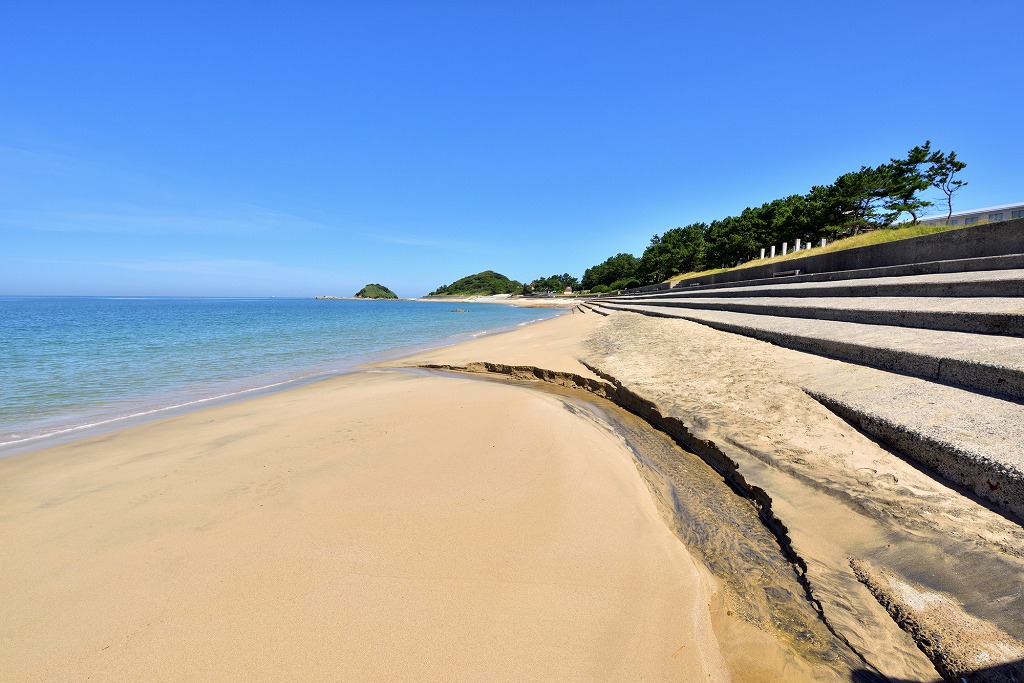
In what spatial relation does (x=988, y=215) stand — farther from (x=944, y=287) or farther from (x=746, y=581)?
A: (x=746, y=581)

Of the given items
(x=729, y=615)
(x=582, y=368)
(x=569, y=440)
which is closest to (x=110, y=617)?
(x=729, y=615)

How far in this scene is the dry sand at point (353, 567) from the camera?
1.84 metres

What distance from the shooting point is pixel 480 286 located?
Result: 178 metres

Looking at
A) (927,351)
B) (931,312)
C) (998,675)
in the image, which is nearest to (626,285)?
(931,312)

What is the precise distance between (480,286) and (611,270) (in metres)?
87.1

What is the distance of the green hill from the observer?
16312cm

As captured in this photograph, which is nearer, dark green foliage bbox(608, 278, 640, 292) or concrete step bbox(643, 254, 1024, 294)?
concrete step bbox(643, 254, 1024, 294)

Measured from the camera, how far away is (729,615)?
78.3 inches

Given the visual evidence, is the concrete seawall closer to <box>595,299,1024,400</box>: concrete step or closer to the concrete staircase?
the concrete staircase

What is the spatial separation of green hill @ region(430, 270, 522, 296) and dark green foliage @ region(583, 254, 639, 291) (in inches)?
1898

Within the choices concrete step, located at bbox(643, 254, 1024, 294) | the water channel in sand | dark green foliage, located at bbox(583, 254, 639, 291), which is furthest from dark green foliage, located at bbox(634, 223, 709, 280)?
the water channel in sand

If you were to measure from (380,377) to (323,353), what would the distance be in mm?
6522

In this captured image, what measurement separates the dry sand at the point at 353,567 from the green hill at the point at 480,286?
Result: 503 feet

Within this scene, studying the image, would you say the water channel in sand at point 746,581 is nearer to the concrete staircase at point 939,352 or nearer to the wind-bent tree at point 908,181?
the concrete staircase at point 939,352
